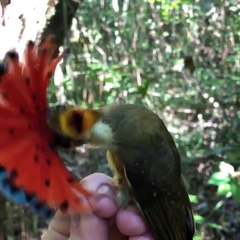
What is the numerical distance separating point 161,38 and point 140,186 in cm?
312

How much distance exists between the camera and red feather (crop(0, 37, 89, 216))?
3.07 feet

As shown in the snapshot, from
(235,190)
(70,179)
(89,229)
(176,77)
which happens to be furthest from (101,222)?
(176,77)

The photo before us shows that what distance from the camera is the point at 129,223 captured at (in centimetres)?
121

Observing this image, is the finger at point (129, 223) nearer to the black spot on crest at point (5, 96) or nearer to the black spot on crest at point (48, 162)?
the black spot on crest at point (48, 162)

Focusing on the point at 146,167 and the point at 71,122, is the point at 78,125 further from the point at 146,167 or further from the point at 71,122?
the point at 146,167

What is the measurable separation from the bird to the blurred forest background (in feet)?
4.23

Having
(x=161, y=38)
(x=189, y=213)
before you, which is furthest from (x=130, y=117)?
(x=161, y=38)

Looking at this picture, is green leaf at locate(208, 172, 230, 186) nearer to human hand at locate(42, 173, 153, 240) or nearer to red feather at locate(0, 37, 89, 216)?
human hand at locate(42, 173, 153, 240)

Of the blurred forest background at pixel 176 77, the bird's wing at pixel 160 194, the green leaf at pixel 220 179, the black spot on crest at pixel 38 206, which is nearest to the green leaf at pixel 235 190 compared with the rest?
the green leaf at pixel 220 179

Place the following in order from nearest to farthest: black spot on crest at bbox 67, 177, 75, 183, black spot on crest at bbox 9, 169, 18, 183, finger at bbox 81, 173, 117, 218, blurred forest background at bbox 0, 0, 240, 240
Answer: black spot on crest at bbox 9, 169, 18, 183
black spot on crest at bbox 67, 177, 75, 183
finger at bbox 81, 173, 117, 218
blurred forest background at bbox 0, 0, 240, 240

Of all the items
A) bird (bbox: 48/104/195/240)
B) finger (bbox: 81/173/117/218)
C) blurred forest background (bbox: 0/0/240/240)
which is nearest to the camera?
finger (bbox: 81/173/117/218)

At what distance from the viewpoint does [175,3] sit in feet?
13.1

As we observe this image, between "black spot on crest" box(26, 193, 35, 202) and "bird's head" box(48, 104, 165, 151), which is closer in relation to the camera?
"black spot on crest" box(26, 193, 35, 202)

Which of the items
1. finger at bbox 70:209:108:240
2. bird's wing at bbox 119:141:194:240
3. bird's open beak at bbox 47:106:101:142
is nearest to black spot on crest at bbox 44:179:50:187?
bird's open beak at bbox 47:106:101:142
